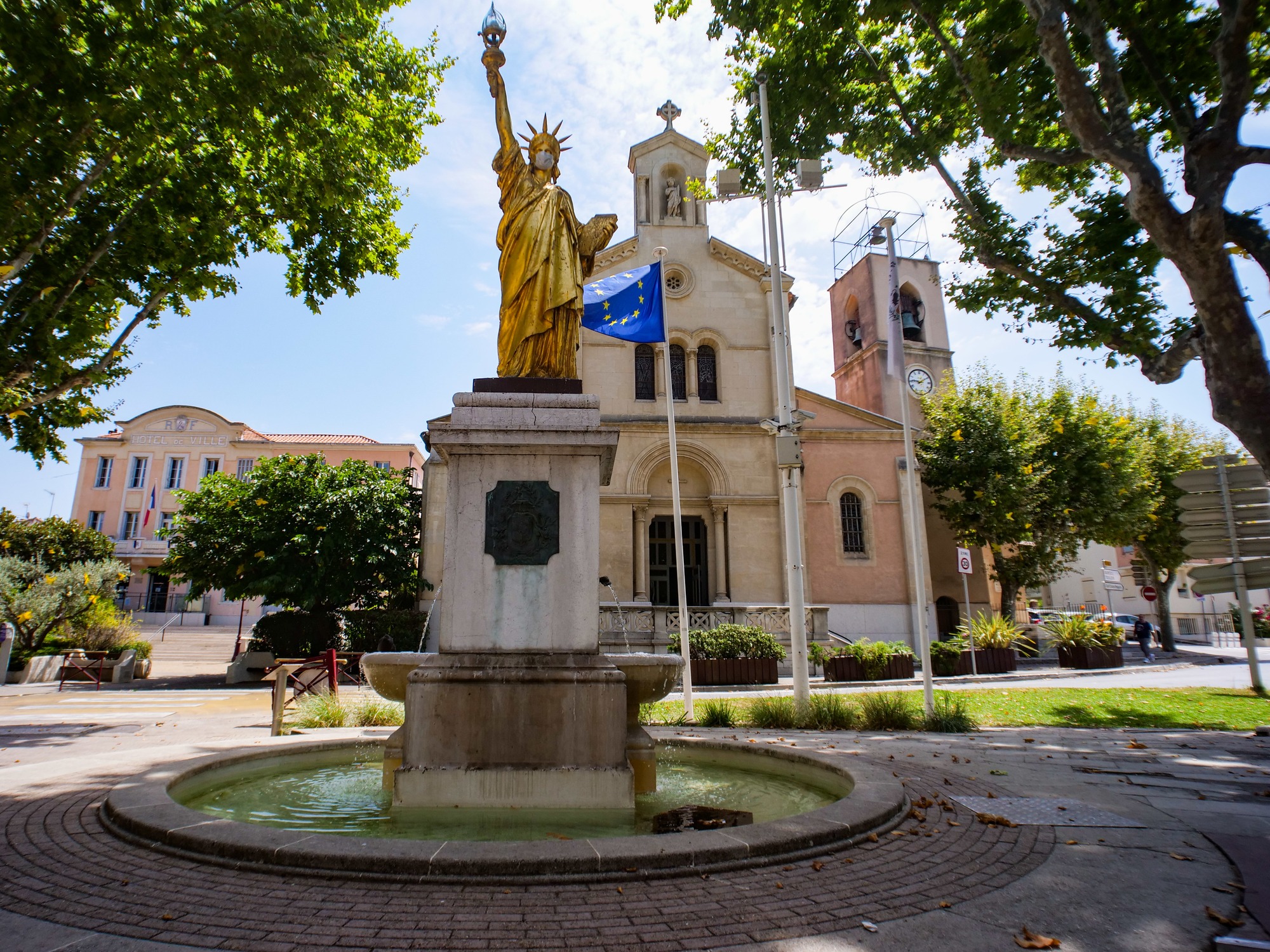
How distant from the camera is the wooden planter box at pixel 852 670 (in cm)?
1953

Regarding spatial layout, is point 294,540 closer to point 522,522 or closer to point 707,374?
point 707,374

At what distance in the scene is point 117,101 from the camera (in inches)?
448

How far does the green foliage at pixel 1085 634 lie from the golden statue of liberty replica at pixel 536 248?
22.1m

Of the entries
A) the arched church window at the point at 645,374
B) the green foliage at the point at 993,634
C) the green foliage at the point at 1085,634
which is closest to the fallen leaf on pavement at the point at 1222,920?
the green foliage at the point at 993,634

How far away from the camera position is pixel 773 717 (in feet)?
35.3

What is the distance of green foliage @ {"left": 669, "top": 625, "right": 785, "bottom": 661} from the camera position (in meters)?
19.4

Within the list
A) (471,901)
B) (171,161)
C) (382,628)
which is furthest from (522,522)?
(382,628)

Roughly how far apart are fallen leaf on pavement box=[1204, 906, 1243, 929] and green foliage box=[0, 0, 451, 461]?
13838mm

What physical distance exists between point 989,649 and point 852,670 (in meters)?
5.62

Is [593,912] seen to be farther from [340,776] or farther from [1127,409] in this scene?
[1127,409]

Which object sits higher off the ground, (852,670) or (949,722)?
(852,670)

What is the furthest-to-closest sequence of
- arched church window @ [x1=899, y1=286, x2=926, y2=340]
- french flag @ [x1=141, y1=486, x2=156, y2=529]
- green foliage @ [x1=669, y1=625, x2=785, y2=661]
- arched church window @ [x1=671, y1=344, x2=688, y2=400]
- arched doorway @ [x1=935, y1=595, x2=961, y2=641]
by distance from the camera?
french flag @ [x1=141, y1=486, x2=156, y2=529] → arched church window @ [x1=899, y1=286, x2=926, y2=340] → arched doorway @ [x1=935, y1=595, x2=961, y2=641] → arched church window @ [x1=671, y1=344, x2=688, y2=400] → green foliage @ [x1=669, y1=625, x2=785, y2=661]

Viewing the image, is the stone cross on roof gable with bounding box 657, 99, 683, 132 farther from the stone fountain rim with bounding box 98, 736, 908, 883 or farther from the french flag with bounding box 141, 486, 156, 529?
the french flag with bounding box 141, 486, 156, 529

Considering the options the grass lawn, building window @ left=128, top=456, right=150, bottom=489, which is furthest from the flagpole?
building window @ left=128, top=456, right=150, bottom=489
